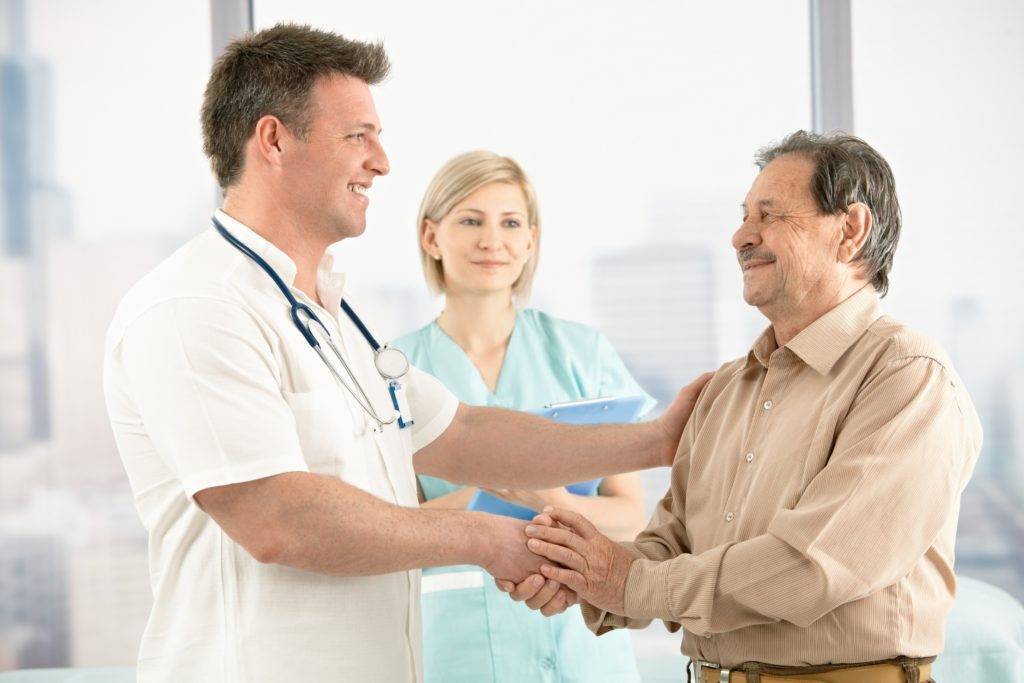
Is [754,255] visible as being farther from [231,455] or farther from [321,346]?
[231,455]

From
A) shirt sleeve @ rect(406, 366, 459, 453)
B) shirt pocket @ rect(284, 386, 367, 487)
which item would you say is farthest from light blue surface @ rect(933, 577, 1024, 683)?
shirt pocket @ rect(284, 386, 367, 487)

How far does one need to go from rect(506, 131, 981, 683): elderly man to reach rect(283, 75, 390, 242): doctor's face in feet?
2.13

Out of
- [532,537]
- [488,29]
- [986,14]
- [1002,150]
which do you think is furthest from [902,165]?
[532,537]

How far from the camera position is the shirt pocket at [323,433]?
165 cm

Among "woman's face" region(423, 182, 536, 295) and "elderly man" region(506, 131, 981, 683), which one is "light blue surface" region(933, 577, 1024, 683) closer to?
"elderly man" region(506, 131, 981, 683)

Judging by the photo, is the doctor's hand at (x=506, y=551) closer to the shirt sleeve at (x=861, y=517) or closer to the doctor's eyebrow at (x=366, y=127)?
the shirt sleeve at (x=861, y=517)

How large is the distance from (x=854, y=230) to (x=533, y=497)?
0.98m

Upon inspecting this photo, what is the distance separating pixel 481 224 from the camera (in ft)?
8.87

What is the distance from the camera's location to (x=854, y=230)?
5.87 feet

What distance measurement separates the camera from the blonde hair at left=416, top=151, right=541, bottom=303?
270cm

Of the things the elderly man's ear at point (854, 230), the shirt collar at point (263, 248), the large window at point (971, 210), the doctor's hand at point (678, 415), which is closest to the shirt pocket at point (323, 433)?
the shirt collar at point (263, 248)

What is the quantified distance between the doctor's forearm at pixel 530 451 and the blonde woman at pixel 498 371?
201 mm

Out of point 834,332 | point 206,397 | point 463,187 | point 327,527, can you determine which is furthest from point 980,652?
point 206,397

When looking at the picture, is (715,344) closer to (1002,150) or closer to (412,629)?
(1002,150)
